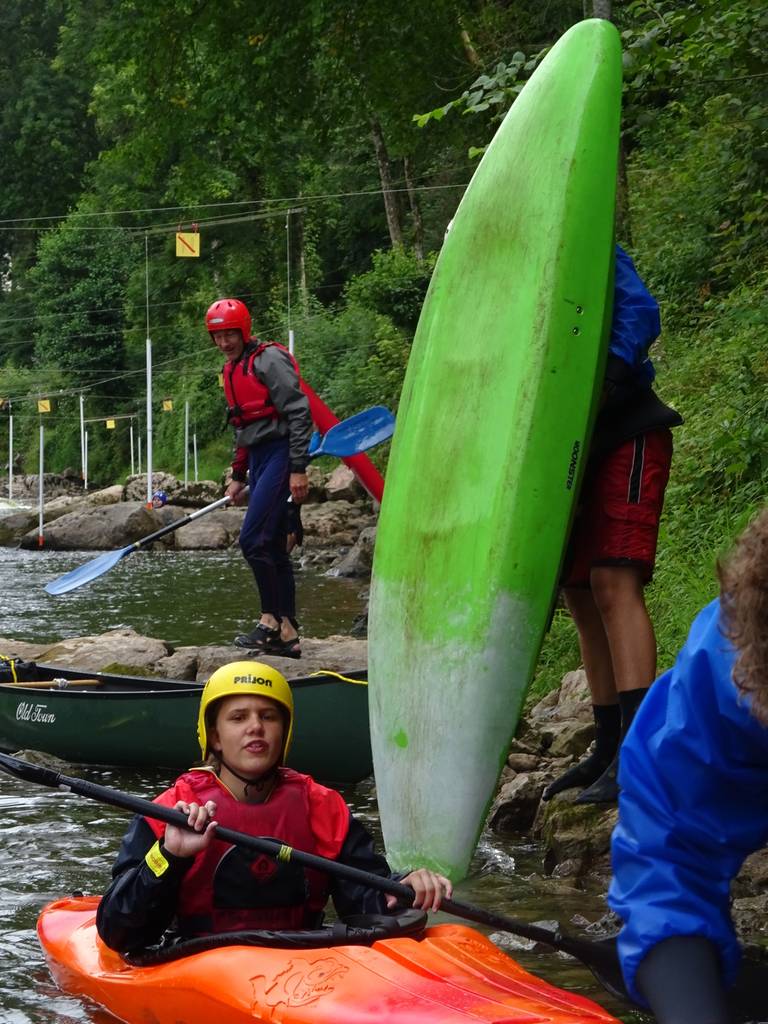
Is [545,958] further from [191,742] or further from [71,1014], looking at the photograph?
[191,742]

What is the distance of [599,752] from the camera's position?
4.65 m

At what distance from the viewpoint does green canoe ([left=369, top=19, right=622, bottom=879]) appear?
4438 millimetres

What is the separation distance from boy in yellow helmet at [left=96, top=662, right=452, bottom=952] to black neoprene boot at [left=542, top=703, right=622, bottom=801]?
970mm

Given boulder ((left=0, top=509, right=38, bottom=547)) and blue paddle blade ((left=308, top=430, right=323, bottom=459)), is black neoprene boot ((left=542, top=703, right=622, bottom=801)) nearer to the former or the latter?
blue paddle blade ((left=308, top=430, right=323, bottom=459))

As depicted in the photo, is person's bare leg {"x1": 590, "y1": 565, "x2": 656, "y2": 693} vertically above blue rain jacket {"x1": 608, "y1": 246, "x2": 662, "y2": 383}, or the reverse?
blue rain jacket {"x1": 608, "y1": 246, "x2": 662, "y2": 383}

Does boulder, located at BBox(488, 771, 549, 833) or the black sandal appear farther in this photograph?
the black sandal

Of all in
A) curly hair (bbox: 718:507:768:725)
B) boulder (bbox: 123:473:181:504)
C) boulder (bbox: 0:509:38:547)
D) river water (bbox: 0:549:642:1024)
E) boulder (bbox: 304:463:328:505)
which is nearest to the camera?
curly hair (bbox: 718:507:768:725)

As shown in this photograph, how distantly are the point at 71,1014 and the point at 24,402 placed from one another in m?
46.7

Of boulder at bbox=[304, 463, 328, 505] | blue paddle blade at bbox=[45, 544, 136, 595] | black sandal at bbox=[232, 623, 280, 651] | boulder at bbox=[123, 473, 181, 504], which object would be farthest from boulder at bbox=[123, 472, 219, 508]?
black sandal at bbox=[232, 623, 280, 651]

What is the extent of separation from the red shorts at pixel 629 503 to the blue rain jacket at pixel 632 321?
265mm

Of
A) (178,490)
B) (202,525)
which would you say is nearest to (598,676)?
(202,525)

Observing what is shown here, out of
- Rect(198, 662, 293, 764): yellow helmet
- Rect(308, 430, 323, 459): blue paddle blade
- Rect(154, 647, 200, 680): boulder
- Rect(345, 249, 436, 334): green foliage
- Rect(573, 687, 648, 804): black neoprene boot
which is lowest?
Rect(154, 647, 200, 680): boulder

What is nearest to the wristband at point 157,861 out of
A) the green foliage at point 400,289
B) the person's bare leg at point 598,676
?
the person's bare leg at point 598,676

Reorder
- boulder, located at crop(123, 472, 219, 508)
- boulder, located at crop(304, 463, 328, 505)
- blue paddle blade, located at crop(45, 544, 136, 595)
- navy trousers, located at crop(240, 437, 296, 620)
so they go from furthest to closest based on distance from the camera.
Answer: boulder, located at crop(123, 472, 219, 508)
boulder, located at crop(304, 463, 328, 505)
blue paddle blade, located at crop(45, 544, 136, 595)
navy trousers, located at crop(240, 437, 296, 620)
